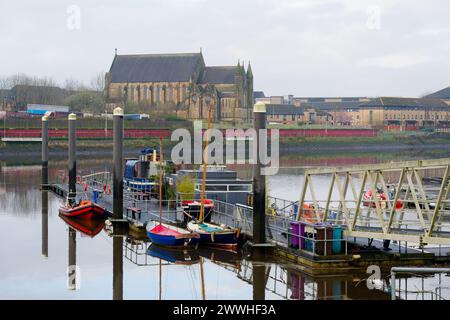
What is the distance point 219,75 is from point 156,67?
1542 centimetres

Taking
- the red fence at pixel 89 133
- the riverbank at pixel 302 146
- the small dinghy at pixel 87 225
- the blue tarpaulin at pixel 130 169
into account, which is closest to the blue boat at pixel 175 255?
the small dinghy at pixel 87 225

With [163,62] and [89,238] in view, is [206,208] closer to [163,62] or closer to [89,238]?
[89,238]

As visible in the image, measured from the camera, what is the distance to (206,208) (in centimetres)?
3462

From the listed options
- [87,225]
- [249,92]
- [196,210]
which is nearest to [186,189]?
[87,225]

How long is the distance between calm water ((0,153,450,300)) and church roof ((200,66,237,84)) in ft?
490

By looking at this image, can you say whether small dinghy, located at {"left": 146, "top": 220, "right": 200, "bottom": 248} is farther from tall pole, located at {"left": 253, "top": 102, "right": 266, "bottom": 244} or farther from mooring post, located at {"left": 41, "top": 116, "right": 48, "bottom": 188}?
mooring post, located at {"left": 41, "top": 116, "right": 48, "bottom": 188}

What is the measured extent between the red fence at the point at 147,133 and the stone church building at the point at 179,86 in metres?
20.2

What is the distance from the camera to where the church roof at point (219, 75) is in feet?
608

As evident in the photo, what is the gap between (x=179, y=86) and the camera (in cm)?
17875

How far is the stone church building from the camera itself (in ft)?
586

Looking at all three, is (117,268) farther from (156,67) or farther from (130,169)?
(156,67)

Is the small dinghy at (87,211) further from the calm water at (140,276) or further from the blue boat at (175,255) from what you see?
the blue boat at (175,255)
